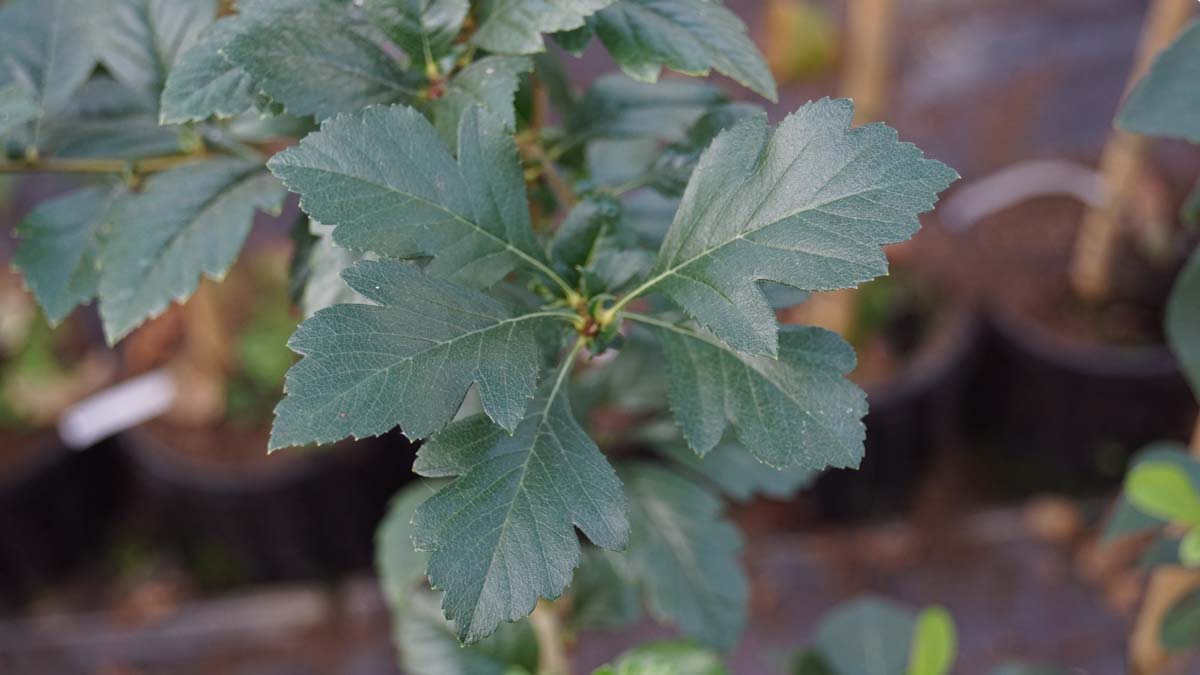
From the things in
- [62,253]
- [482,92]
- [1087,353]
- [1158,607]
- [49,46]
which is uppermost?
[482,92]

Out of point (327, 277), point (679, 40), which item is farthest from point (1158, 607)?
point (327, 277)

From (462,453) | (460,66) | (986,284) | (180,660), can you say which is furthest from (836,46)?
(462,453)

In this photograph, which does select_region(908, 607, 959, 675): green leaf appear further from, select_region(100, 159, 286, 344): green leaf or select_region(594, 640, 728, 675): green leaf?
select_region(100, 159, 286, 344): green leaf

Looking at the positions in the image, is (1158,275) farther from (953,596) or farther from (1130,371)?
(953,596)

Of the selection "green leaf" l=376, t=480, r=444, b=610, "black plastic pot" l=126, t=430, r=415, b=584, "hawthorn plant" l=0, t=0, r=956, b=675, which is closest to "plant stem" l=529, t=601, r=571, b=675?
"green leaf" l=376, t=480, r=444, b=610

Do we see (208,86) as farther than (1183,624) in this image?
No

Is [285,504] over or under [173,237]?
under

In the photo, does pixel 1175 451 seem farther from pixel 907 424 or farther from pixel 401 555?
pixel 907 424

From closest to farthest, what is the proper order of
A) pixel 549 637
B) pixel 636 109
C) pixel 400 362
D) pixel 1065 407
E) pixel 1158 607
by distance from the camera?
pixel 400 362 < pixel 636 109 < pixel 549 637 < pixel 1158 607 < pixel 1065 407
